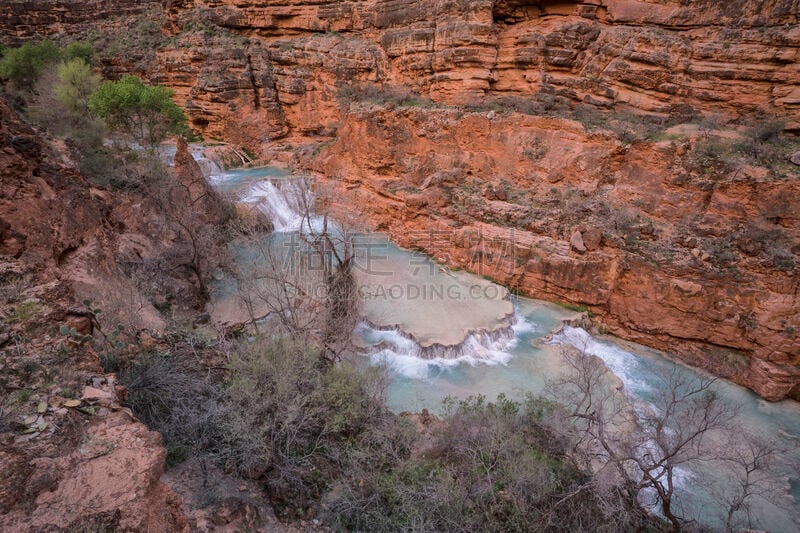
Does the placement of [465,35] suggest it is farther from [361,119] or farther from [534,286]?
[534,286]

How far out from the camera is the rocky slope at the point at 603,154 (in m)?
11.3

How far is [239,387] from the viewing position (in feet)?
21.4

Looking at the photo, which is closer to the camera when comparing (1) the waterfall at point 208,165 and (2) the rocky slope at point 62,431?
(2) the rocky slope at point 62,431

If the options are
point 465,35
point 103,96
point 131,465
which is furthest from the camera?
point 465,35

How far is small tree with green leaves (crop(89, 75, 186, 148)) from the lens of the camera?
53.7 feet

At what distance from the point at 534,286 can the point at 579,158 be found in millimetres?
4543

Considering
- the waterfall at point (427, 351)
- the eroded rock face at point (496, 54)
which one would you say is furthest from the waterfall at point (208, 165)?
the waterfall at point (427, 351)

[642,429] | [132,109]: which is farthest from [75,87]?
[642,429]

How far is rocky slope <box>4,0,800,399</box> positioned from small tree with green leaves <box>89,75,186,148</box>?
6.88m

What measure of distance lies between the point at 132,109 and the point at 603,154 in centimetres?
1743

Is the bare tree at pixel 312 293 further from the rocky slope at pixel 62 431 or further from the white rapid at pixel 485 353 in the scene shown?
the rocky slope at pixel 62 431

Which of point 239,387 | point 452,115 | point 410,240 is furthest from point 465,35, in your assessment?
point 239,387

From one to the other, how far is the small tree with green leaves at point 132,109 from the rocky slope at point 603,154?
688 cm

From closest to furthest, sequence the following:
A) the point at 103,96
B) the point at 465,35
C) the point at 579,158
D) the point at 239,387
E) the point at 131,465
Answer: the point at 131,465 → the point at 239,387 → the point at 579,158 → the point at 103,96 → the point at 465,35
